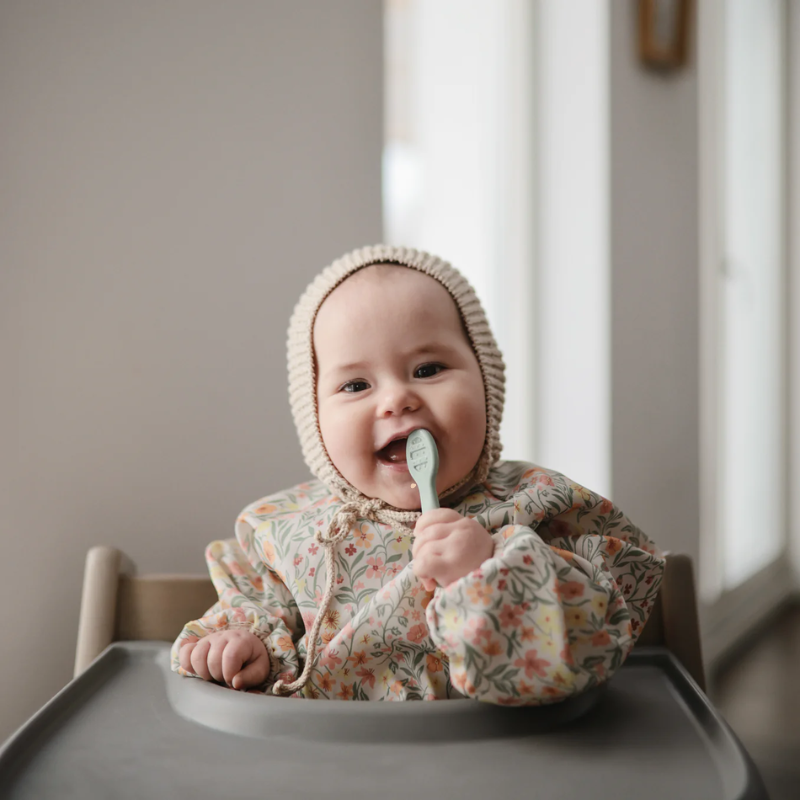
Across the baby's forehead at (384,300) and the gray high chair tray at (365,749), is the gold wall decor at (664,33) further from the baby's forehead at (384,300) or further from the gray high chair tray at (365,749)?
the gray high chair tray at (365,749)

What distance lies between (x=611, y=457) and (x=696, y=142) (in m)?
0.74

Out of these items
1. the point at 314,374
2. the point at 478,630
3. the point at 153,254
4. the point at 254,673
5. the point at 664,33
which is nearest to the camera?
the point at 478,630

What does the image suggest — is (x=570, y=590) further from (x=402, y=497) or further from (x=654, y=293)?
(x=654, y=293)

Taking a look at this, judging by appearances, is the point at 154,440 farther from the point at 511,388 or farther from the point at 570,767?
the point at 511,388

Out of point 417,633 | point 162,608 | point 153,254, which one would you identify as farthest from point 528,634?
point 153,254

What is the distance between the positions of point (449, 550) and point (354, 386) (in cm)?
21

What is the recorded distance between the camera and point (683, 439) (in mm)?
1736

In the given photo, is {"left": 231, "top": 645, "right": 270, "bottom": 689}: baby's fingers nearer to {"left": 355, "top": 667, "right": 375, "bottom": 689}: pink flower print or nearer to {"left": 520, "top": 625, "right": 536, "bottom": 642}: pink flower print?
{"left": 355, "top": 667, "right": 375, "bottom": 689}: pink flower print

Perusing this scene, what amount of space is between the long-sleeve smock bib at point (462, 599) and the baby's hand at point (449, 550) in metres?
0.01

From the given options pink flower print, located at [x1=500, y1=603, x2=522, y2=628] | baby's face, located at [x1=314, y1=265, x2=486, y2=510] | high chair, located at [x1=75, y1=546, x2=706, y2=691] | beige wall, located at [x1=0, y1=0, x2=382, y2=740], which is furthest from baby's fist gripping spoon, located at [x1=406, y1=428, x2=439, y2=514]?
beige wall, located at [x1=0, y1=0, x2=382, y2=740]

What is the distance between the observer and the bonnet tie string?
0.70 m

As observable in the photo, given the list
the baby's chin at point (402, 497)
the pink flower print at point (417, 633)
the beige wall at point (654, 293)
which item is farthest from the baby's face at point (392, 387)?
the beige wall at point (654, 293)

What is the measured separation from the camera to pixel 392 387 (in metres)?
0.71

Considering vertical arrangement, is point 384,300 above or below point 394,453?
above
